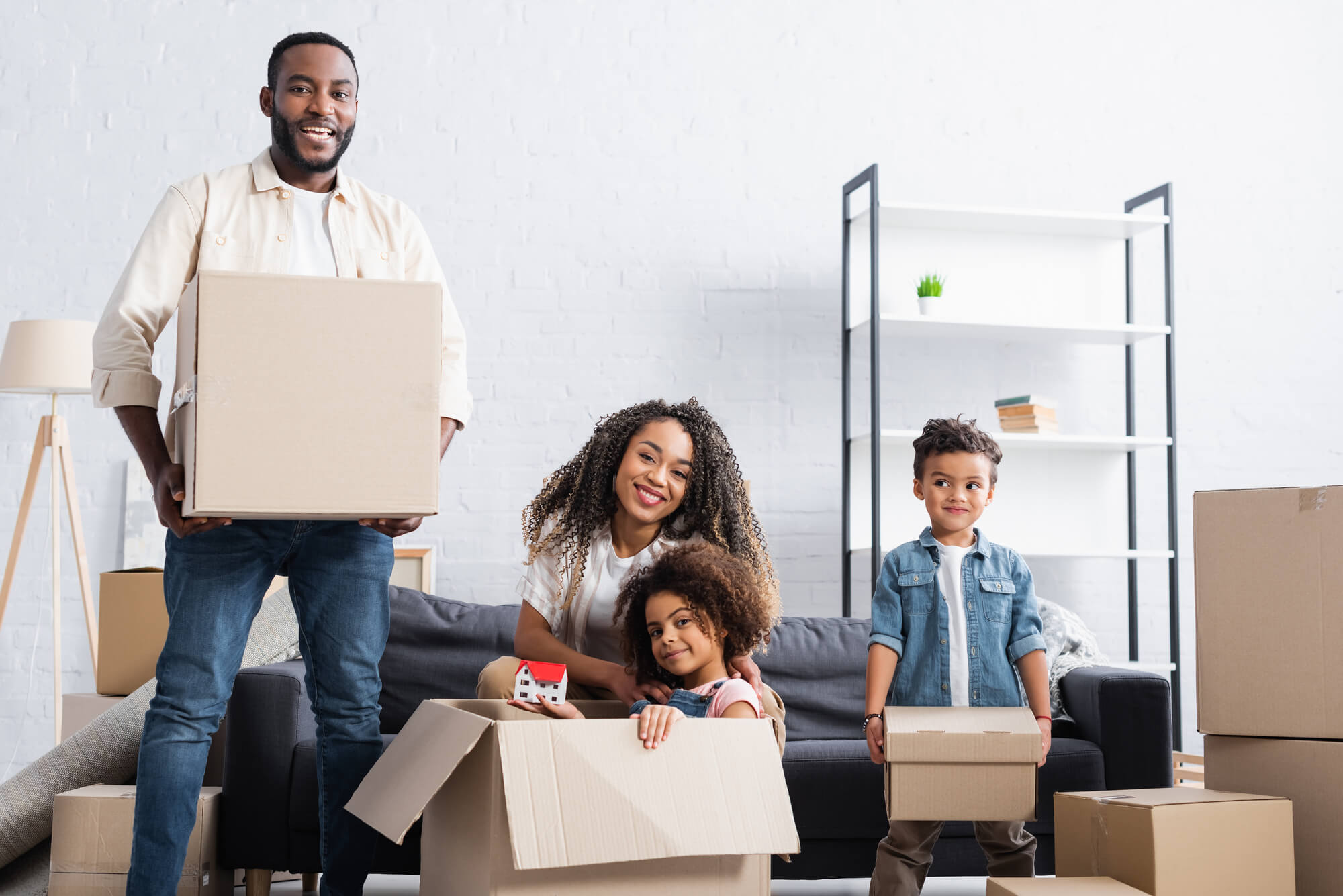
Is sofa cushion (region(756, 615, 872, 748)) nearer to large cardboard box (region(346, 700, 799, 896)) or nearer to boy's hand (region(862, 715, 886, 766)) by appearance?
boy's hand (region(862, 715, 886, 766))

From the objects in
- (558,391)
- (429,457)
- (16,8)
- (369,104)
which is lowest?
(429,457)

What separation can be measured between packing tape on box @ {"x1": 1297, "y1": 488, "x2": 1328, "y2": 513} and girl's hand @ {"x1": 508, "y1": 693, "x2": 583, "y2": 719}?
42.0 inches

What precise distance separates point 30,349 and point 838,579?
232cm

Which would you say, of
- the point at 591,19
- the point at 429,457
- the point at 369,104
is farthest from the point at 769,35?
the point at 429,457

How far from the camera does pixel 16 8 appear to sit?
3305 millimetres

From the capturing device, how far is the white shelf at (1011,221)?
10.5 ft

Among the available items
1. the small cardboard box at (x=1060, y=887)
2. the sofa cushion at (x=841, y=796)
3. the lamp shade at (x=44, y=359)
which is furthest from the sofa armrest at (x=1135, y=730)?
the lamp shade at (x=44, y=359)

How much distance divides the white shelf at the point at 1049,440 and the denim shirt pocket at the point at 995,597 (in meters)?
1.17

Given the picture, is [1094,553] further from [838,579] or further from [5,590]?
[5,590]

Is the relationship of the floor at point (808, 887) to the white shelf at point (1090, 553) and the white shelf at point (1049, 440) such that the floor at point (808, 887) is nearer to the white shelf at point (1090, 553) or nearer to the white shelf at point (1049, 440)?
the white shelf at point (1090, 553)

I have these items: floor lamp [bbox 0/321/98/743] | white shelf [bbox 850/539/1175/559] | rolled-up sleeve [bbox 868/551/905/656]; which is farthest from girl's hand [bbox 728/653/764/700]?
floor lamp [bbox 0/321/98/743]

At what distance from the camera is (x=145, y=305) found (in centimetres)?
152

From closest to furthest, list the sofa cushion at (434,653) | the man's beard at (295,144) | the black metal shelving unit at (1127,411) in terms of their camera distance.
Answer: the man's beard at (295,144) → the sofa cushion at (434,653) → the black metal shelving unit at (1127,411)

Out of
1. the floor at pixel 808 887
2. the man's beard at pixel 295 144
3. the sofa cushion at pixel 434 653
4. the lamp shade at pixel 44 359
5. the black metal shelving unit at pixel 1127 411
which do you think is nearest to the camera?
the man's beard at pixel 295 144
